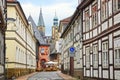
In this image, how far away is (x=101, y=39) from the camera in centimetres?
2436

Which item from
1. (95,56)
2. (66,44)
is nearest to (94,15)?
(95,56)

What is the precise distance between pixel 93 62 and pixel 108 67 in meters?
5.44

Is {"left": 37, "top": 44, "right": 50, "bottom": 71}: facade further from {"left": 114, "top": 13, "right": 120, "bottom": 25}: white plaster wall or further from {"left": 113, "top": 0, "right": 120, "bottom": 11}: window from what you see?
{"left": 114, "top": 13, "right": 120, "bottom": 25}: white plaster wall

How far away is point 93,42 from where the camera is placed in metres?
27.5

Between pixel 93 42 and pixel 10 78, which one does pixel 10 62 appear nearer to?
pixel 10 78

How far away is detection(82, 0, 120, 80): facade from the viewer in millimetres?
20469

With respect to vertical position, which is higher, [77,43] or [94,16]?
[94,16]

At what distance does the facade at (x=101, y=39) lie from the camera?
20469 millimetres

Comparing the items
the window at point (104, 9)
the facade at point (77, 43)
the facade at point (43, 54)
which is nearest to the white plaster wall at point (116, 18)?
the window at point (104, 9)

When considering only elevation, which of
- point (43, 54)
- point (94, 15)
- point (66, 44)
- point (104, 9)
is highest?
point (94, 15)

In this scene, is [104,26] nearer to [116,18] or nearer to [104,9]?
[104,9]

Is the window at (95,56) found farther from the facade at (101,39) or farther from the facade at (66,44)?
the facade at (66,44)

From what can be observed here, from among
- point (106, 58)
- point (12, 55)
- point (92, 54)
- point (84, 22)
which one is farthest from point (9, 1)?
point (106, 58)

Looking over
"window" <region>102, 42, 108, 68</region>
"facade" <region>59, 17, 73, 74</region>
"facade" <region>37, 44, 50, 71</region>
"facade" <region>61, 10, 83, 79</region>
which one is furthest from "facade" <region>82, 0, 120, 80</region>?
"facade" <region>37, 44, 50, 71</region>
